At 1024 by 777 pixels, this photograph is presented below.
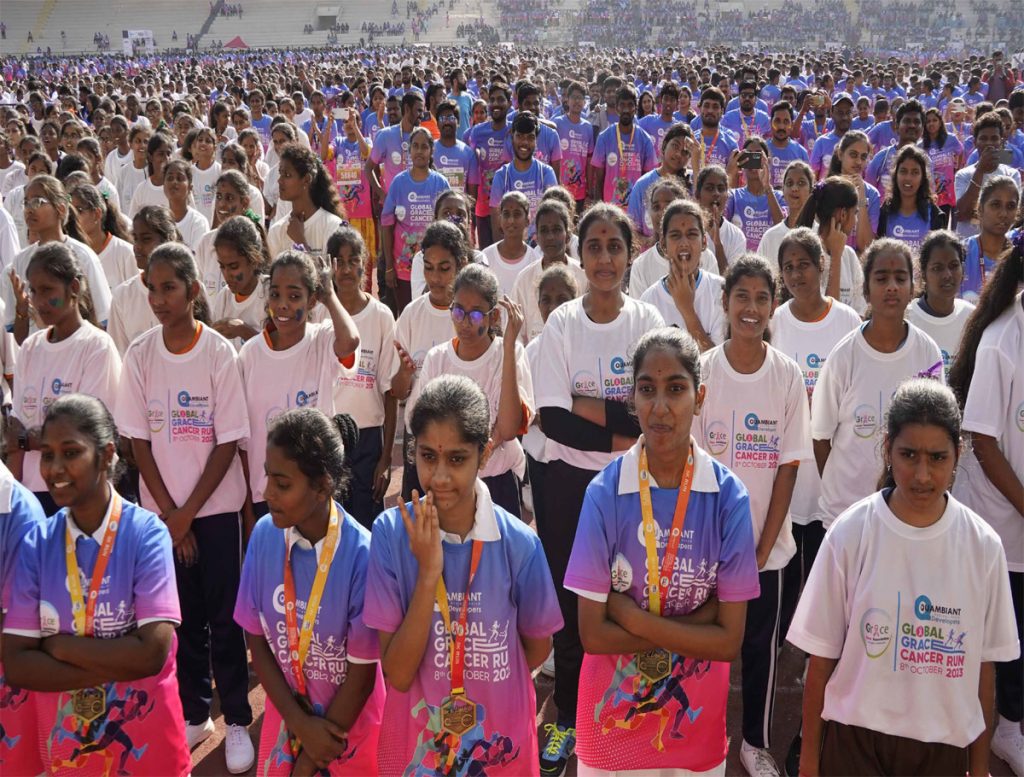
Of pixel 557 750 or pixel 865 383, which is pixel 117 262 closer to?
pixel 557 750

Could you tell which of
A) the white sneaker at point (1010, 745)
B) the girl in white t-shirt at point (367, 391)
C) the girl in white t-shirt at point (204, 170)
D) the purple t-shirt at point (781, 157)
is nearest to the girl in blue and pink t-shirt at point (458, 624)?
the girl in white t-shirt at point (367, 391)

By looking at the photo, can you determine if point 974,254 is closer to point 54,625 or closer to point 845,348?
point 845,348

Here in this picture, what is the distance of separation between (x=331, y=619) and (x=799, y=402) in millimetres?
1825

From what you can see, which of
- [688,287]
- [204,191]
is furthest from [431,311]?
[204,191]

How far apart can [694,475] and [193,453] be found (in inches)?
82.0

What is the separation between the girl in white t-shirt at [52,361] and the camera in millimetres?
3922

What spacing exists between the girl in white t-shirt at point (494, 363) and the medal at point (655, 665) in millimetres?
1196

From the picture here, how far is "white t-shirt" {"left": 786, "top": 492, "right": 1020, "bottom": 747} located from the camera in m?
2.61

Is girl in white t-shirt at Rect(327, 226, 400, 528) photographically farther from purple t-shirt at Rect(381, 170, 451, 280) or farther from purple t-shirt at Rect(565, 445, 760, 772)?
purple t-shirt at Rect(381, 170, 451, 280)

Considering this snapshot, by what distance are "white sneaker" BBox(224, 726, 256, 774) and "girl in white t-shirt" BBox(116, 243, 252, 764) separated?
0.01 meters

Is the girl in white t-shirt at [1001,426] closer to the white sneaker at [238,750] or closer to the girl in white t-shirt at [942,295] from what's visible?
the girl in white t-shirt at [942,295]

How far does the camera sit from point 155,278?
3.86m

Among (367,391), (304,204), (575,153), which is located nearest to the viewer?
(367,391)

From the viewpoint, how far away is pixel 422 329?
467 cm
